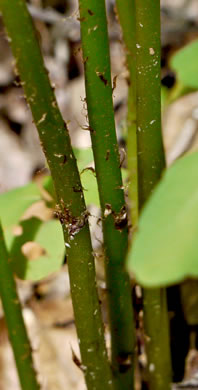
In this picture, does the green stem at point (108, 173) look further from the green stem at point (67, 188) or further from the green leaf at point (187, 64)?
the green leaf at point (187, 64)

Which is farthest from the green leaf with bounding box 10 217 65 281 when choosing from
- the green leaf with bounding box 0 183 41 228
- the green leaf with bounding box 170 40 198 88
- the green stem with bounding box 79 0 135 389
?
the green leaf with bounding box 170 40 198 88

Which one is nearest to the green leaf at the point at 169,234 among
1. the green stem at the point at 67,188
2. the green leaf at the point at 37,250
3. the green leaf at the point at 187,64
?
the green stem at the point at 67,188

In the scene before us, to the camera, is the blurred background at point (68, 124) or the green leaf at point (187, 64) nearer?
the green leaf at point (187, 64)

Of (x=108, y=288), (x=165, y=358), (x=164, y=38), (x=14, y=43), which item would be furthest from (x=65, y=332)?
(x=164, y=38)

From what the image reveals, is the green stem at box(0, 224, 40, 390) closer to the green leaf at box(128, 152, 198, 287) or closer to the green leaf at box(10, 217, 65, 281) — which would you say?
the green leaf at box(10, 217, 65, 281)

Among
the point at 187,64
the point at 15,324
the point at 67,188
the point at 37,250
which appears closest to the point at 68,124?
the point at 187,64

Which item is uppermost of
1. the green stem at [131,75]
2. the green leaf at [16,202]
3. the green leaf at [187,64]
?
the green leaf at [187,64]

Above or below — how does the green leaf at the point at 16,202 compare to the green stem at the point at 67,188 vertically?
above

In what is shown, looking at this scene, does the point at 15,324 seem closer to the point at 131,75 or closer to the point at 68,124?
the point at 131,75
